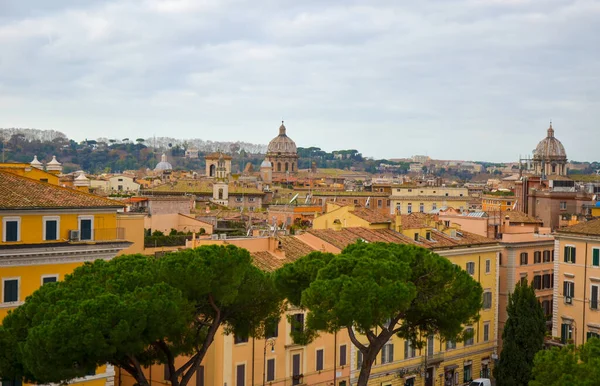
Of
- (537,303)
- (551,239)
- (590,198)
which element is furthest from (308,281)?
(590,198)

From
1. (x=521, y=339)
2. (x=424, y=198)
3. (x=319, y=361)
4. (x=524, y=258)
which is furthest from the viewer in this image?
(x=424, y=198)

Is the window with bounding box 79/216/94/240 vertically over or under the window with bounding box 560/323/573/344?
over

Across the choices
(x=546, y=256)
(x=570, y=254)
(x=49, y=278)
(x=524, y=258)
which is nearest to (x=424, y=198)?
(x=546, y=256)

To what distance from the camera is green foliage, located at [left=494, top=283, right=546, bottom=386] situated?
3662cm

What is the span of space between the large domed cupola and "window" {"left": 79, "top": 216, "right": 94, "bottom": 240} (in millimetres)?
147594

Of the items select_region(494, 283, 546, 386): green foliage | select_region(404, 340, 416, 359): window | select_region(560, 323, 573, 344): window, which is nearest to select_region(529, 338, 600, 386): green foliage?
select_region(494, 283, 546, 386): green foliage

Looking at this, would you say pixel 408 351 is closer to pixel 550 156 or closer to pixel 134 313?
pixel 134 313

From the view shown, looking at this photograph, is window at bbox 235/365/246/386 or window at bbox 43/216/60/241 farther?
window at bbox 235/365/246/386

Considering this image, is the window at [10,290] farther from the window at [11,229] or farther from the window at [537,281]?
the window at [537,281]

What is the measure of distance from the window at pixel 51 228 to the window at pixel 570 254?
21543 mm

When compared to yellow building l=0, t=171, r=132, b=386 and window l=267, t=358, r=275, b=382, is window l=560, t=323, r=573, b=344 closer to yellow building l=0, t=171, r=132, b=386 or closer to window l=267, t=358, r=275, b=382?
window l=267, t=358, r=275, b=382

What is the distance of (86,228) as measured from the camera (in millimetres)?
28641

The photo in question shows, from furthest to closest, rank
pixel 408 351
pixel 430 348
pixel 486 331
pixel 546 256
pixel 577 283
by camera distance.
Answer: pixel 546 256, pixel 486 331, pixel 430 348, pixel 577 283, pixel 408 351

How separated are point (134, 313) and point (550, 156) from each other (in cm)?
15959
